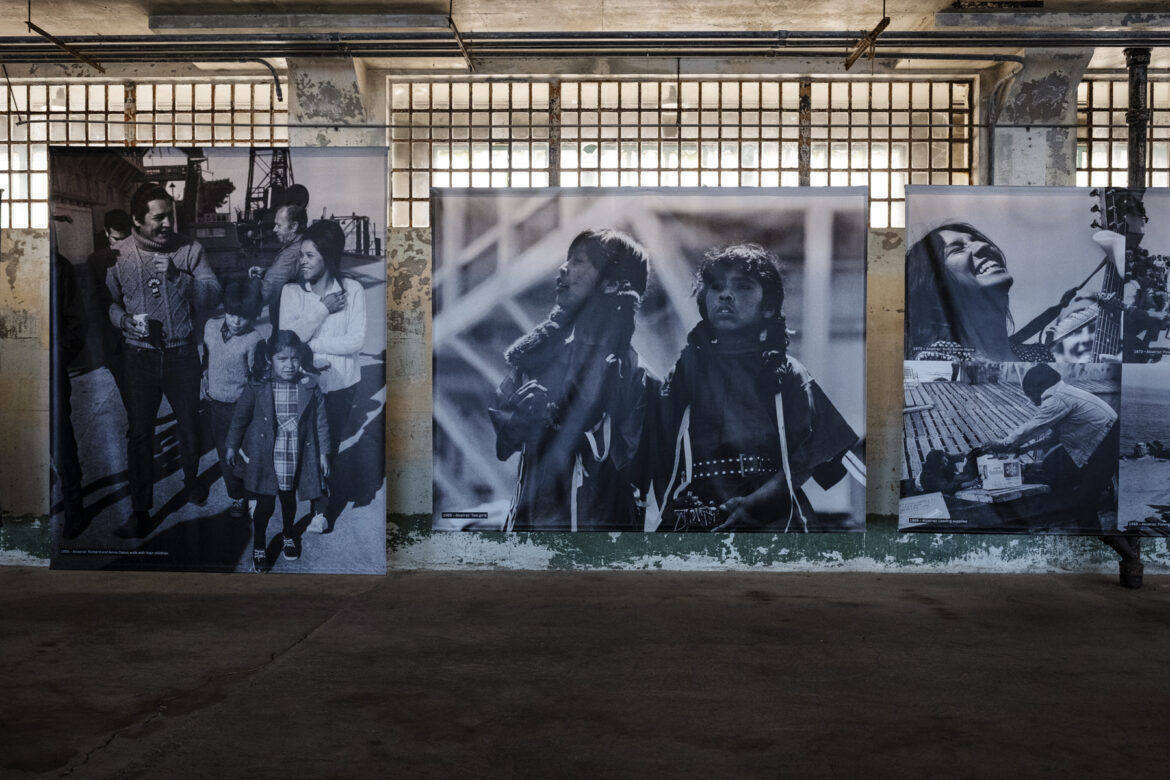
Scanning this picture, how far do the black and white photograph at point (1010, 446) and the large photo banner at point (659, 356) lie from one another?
1.38 feet

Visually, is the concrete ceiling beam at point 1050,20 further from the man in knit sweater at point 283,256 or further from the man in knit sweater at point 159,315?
the man in knit sweater at point 159,315

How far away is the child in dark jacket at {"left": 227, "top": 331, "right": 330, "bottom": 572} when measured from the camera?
6102 mm

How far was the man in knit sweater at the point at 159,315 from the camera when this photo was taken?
6113 millimetres

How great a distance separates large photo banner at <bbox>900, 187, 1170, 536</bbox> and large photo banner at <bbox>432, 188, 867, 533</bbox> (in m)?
0.42

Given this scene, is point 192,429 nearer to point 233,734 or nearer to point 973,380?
point 233,734

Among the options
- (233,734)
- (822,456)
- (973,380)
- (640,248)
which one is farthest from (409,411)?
(973,380)

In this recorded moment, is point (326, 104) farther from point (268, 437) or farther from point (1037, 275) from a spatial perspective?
point (1037, 275)

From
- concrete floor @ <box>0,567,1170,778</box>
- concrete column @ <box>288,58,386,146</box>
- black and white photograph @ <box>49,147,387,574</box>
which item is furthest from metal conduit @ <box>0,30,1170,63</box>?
concrete floor @ <box>0,567,1170,778</box>

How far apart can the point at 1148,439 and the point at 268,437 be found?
18.2 feet

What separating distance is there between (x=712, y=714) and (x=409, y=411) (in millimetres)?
3552

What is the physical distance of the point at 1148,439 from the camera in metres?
6.11

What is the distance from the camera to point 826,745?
12.1ft

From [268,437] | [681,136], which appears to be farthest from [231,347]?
[681,136]

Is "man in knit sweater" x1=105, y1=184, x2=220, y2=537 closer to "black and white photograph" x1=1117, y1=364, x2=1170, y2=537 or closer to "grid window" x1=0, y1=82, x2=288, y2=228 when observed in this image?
"grid window" x1=0, y1=82, x2=288, y2=228
